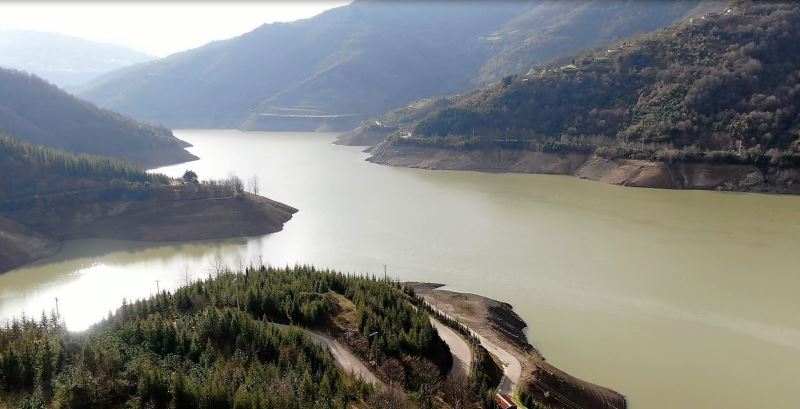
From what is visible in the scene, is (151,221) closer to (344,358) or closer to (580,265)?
(580,265)

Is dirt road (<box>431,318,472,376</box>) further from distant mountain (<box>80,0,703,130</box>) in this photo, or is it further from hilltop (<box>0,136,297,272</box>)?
distant mountain (<box>80,0,703,130</box>)

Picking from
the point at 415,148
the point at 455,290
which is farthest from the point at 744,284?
the point at 415,148

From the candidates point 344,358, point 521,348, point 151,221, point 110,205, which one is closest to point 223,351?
point 344,358

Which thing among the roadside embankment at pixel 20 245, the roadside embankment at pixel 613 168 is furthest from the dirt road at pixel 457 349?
the roadside embankment at pixel 613 168

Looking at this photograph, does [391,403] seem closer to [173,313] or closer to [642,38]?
[173,313]

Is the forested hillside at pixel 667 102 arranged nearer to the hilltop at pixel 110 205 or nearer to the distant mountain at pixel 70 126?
the distant mountain at pixel 70 126

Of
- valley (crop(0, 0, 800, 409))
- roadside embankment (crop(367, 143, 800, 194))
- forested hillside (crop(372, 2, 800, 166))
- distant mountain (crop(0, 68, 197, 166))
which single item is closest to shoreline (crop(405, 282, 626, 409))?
valley (crop(0, 0, 800, 409))
